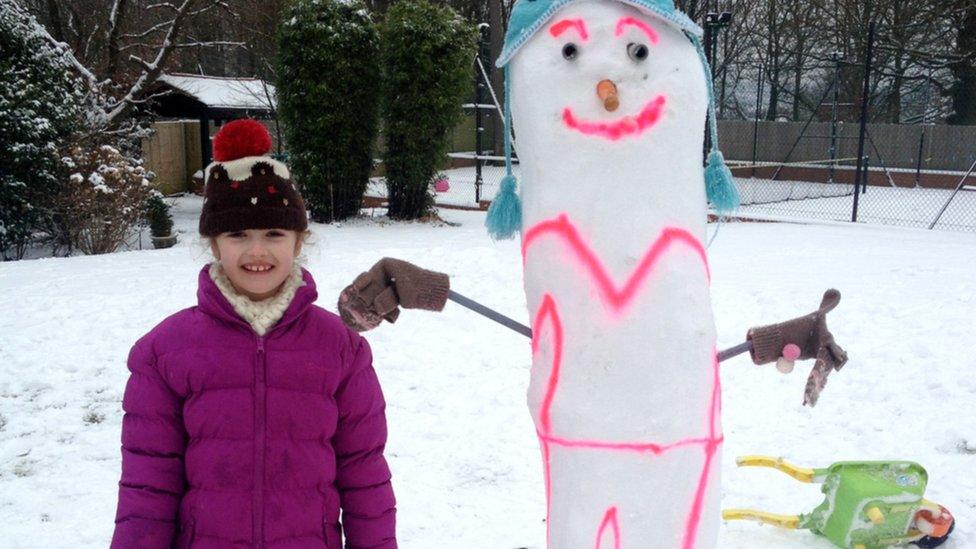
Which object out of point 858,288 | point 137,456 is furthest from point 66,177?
point 137,456

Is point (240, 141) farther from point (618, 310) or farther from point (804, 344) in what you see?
point (804, 344)

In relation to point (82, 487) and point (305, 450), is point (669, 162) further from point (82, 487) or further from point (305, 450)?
point (82, 487)

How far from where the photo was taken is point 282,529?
188 centimetres

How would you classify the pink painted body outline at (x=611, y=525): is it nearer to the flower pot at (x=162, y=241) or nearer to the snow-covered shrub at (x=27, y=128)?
the snow-covered shrub at (x=27, y=128)

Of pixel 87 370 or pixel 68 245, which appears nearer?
pixel 87 370

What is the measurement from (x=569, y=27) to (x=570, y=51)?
6 centimetres

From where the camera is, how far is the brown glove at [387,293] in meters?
2.07

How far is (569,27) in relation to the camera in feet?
6.21

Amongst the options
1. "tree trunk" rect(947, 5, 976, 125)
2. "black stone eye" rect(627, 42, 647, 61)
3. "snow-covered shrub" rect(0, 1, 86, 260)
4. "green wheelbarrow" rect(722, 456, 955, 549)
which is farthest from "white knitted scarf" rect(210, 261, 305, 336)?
"tree trunk" rect(947, 5, 976, 125)

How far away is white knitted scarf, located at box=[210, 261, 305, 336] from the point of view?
190 cm

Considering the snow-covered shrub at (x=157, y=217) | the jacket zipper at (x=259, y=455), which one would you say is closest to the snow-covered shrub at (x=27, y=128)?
the snow-covered shrub at (x=157, y=217)

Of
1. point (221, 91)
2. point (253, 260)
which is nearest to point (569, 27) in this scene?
point (253, 260)

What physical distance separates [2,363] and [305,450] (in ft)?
14.6

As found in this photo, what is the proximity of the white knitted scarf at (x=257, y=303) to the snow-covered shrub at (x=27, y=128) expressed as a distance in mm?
8752
